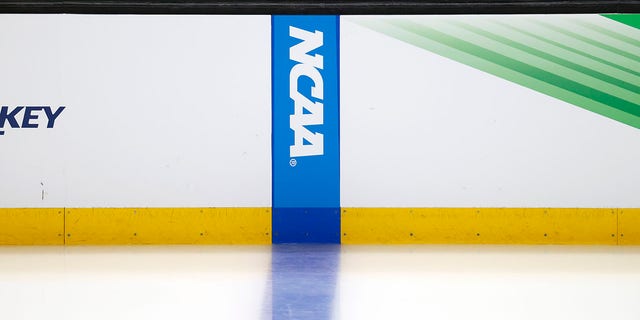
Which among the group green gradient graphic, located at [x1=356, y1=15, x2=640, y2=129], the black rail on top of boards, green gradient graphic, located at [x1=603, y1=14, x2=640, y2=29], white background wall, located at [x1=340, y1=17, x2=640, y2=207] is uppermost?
the black rail on top of boards

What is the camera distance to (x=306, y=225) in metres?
8.79

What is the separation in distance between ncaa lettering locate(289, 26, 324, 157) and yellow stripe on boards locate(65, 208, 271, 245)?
0.74 m

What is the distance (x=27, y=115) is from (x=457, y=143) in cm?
424

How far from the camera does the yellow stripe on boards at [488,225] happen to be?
343 inches

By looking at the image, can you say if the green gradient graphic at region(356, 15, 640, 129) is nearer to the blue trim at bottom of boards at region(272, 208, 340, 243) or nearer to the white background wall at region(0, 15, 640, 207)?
the white background wall at region(0, 15, 640, 207)

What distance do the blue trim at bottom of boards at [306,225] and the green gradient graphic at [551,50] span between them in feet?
6.28

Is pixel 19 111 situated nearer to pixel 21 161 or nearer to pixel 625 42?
pixel 21 161

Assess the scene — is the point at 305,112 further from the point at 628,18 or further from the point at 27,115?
the point at 628,18

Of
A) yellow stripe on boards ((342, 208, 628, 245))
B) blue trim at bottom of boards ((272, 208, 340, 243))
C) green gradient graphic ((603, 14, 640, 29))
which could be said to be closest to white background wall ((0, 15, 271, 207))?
blue trim at bottom of boards ((272, 208, 340, 243))

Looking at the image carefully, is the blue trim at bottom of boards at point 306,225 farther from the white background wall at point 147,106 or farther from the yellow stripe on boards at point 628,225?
the yellow stripe on boards at point 628,225

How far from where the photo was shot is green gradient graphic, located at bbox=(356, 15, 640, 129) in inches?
344

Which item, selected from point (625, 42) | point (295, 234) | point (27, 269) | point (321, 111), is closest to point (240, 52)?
point (321, 111)

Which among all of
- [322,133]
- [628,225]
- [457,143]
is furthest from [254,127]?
[628,225]

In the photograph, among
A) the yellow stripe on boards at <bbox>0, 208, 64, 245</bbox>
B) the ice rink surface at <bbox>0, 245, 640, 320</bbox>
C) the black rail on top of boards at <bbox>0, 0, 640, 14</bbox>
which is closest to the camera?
the ice rink surface at <bbox>0, 245, 640, 320</bbox>
